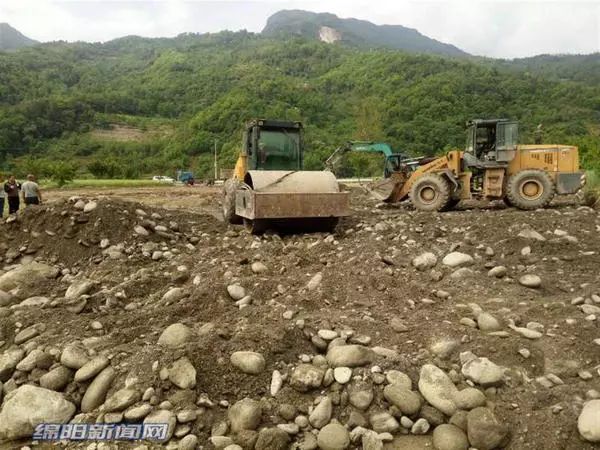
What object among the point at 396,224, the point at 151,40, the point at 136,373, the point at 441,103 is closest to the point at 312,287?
the point at 136,373

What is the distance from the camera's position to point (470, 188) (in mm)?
9906

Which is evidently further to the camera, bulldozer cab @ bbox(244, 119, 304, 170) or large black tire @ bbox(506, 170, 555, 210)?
large black tire @ bbox(506, 170, 555, 210)

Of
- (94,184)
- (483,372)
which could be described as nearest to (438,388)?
(483,372)

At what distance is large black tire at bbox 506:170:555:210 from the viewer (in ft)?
30.2

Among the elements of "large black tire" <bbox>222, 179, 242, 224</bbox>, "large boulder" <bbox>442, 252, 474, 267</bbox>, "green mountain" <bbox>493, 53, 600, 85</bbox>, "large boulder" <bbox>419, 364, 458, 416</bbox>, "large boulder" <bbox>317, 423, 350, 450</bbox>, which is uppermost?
"green mountain" <bbox>493, 53, 600, 85</bbox>

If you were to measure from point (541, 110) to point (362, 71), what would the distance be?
32141mm

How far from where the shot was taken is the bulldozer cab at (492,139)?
945 cm

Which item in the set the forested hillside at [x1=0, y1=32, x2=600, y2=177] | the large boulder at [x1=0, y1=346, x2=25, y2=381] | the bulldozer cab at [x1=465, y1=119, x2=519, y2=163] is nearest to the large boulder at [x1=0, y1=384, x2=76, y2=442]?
the large boulder at [x1=0, y1=346, x2=25, y2=381]

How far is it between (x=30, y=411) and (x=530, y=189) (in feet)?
29.2

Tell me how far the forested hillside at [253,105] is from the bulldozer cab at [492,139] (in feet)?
54.2

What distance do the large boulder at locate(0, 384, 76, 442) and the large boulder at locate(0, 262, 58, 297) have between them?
212cm

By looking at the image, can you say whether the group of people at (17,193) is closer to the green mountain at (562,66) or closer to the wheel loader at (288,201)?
the wheel loader at (288,201)

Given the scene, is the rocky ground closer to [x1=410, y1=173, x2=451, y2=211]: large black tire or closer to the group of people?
[x1=410, y1=173, x2=451, y2=211]: large black tire

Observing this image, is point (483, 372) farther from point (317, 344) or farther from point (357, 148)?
point (357, 148)
